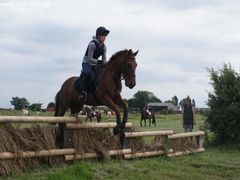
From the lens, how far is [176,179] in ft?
35.0

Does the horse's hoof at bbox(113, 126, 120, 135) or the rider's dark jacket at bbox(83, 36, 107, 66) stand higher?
the rider's dark jacket at bbox(83, 36, 107, 66)

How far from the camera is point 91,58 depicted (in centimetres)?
1123

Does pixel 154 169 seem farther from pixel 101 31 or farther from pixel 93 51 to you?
pixel 101 31

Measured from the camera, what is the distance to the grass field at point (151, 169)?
30.2 feet

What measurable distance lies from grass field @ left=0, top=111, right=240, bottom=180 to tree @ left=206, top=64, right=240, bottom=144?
321cm

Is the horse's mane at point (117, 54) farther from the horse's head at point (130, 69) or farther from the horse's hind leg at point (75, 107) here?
the horse's hind leg at point (75, 107)

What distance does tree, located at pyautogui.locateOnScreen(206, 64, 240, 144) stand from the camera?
1891 cm

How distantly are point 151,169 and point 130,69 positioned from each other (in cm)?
241

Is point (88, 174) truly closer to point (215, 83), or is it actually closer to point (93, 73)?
point (93, 73)

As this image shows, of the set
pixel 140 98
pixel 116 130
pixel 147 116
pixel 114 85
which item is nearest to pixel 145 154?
pixel 116 130

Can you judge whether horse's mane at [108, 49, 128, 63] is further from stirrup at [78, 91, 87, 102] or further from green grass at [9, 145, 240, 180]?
green grass at [9, 145, 240, 180]

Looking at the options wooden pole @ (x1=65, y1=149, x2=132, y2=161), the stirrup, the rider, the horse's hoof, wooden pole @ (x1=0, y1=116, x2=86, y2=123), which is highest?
the rider

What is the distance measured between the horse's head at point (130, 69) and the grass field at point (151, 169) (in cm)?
192

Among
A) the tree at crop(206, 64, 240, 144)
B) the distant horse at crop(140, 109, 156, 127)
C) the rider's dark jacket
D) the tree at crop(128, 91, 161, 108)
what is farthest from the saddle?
the tree at crop(128, 91, 161, 108)
